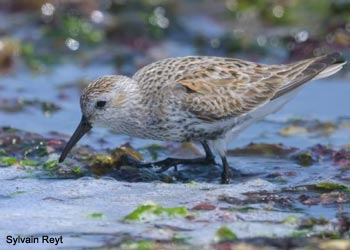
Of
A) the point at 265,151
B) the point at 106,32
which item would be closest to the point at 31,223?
the point at 265,151

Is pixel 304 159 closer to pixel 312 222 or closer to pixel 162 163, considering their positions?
pixel 162 163

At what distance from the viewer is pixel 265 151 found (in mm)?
9820

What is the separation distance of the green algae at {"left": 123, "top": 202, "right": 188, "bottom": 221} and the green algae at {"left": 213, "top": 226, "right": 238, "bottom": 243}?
615 mm

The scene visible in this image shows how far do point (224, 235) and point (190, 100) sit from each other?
2285 millimetres

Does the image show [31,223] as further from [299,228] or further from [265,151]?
[265,151]

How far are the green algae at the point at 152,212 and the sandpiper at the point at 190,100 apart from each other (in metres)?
1.54

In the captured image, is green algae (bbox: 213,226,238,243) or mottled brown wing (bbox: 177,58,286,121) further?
mottled brown wing (bbox: 177,58,286,121)

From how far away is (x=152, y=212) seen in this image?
23.5 feet

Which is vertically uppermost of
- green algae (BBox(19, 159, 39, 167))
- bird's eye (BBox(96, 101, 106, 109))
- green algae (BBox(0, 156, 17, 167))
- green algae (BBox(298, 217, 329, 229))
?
bird's eye (BBox(96, 101, 106, 109))

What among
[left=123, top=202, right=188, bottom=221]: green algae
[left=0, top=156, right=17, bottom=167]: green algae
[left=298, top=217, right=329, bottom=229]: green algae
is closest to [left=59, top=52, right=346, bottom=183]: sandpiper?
[left=0, top=156, right=17, bottom=167]: green algae

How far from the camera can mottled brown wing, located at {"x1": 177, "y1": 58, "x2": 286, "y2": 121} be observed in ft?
28.7

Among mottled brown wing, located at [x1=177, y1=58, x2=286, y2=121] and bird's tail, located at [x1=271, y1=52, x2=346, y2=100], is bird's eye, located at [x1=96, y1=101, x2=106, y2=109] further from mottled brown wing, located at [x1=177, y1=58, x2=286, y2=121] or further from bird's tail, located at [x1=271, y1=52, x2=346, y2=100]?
bird's tail, located at [x1=271, y1=52, x2=346, y2=100]

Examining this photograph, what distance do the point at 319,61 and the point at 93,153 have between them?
2.45m

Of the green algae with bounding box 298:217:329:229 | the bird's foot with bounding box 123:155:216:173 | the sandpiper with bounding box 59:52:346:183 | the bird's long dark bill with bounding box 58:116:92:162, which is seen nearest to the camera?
Result: the green algae with bounding box 298:217:329:229
